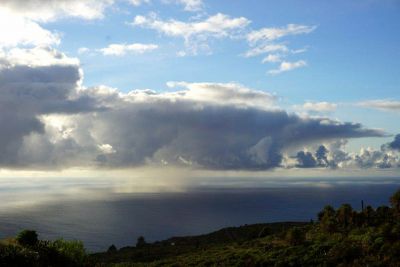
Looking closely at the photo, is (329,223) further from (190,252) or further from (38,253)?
(38,253)

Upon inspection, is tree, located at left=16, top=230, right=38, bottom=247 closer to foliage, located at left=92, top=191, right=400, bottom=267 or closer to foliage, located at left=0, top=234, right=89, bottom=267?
foliage, located at left=0, top=234, right=89, bottom=267

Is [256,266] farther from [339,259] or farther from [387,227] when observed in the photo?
[387,227]

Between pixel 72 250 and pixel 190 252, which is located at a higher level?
pixel 72 250

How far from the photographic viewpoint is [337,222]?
174 feet

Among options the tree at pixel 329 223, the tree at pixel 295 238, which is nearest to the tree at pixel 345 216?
the tree at pixel 329 223

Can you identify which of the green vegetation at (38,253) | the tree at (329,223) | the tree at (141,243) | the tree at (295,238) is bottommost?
the tree at (141,243)

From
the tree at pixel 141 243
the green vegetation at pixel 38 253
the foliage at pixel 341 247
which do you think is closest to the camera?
the green vegetation at pixel 38 253

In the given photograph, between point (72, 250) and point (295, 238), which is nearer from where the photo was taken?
point (72, 250)

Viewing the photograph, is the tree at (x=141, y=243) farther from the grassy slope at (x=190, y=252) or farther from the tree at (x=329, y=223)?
the tree at (x=329, y=223)

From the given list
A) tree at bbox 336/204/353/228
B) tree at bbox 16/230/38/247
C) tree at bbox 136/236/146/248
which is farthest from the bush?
tree at bbox 136/236/146/248

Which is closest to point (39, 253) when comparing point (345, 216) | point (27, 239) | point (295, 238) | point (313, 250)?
point (27, 239)

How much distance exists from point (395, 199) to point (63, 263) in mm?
42729

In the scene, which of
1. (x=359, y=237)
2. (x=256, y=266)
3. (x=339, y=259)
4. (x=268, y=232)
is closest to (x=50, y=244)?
(x=256, y=266)

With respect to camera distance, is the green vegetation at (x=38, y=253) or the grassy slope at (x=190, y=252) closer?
the green vegetation at (x=38, y=253)
